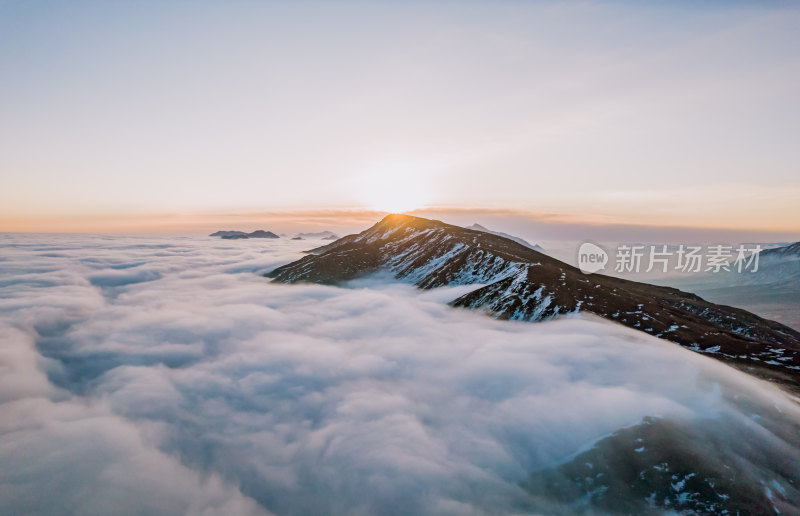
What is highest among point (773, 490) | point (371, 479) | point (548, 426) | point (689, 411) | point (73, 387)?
point (689, 411)

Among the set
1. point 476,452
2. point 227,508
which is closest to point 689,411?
point 476,452

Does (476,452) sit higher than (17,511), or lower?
higher

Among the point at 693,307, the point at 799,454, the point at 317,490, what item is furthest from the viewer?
the point at 693,307

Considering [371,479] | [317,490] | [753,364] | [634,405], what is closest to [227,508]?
[317,490]

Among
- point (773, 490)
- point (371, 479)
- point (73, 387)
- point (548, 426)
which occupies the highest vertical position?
point (773, 490)

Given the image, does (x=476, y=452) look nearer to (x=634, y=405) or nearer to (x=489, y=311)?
(x=634, y=405)

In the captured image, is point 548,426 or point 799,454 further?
point 548,426

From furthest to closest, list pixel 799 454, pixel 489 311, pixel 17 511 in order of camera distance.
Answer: pixel 489 311, pixel 17 511, pixel 799 454

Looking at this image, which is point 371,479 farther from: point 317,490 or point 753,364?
point 753,364

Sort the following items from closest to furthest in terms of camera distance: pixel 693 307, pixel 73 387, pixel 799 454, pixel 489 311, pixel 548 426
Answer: pixel 799 454 < pixel 548 426 < pixel 73 387 < pixel 489 311 < pixel 693 307
